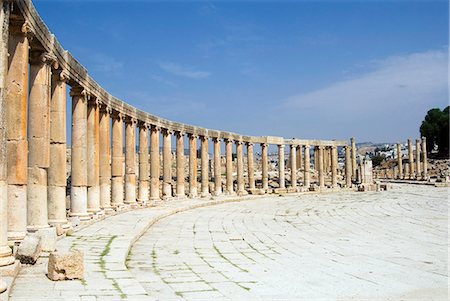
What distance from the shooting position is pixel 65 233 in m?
13.7

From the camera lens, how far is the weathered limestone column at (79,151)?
17.3 metres

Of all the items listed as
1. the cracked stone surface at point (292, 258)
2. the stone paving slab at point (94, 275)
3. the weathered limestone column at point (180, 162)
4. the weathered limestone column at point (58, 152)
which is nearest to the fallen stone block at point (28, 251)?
the stone paving slab at point (94, 275)

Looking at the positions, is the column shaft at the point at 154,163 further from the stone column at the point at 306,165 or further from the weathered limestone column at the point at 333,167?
the weathered limestone column at the point at 333,167

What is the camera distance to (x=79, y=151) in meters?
17.6

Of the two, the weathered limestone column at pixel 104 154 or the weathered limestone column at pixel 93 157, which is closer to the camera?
the weathered limestone column at pixel 93 157

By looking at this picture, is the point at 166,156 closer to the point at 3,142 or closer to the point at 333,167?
the point at 3,142

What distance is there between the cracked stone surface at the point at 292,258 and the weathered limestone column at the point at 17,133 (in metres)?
2.80

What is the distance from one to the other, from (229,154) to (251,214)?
13905 millimetres

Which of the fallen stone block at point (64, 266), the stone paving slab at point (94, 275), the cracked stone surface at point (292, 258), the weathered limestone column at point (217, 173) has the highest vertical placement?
the weathered limestone column at point (217, 173)

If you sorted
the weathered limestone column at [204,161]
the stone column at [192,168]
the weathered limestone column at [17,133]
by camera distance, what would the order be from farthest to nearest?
the weathered limestone column at [204,161], the stone column at [192,168], the weathered limestone column at [17,133]

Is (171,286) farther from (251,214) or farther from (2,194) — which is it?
(251,214)

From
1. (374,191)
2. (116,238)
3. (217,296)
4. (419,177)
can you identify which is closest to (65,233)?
(116,238)

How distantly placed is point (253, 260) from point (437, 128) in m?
105

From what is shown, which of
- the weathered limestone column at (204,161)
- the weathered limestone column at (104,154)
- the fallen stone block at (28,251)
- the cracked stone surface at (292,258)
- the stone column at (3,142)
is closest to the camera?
the stone column at (3,142)
